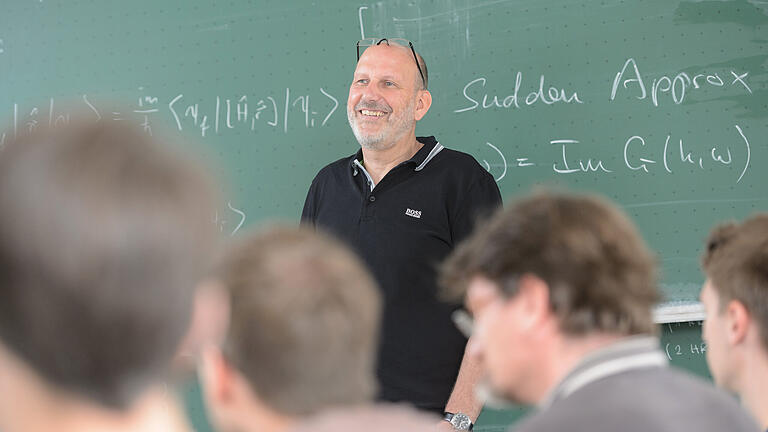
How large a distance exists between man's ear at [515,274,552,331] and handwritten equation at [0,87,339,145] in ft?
5.95

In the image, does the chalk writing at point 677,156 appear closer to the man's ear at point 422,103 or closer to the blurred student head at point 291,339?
the man's ear at point 422,103

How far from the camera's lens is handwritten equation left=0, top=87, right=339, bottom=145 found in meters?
2.96

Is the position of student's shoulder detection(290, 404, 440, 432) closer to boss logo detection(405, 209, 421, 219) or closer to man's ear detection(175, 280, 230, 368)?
man's ear detection(175, 280, 230, 368)

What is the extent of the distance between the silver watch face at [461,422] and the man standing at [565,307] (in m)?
0.90

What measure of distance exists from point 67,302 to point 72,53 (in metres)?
2.92

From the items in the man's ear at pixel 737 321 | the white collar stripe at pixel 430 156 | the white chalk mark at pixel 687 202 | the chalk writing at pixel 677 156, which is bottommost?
the man's ear at pixel 737 321

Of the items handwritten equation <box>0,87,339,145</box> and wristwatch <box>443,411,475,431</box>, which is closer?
wristwatch <box>443,411,475,431</box>

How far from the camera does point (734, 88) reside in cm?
263

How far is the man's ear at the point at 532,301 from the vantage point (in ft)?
3.99

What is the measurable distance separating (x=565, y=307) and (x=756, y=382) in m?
0.52

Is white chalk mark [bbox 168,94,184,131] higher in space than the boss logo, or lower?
higher

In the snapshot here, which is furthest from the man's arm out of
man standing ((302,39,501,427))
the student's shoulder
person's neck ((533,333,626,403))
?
the student's shoulder

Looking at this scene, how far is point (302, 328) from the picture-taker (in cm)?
86

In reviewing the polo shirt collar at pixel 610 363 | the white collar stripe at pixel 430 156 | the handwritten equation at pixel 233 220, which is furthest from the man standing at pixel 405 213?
the polo shirt collar at pixel 610 363
